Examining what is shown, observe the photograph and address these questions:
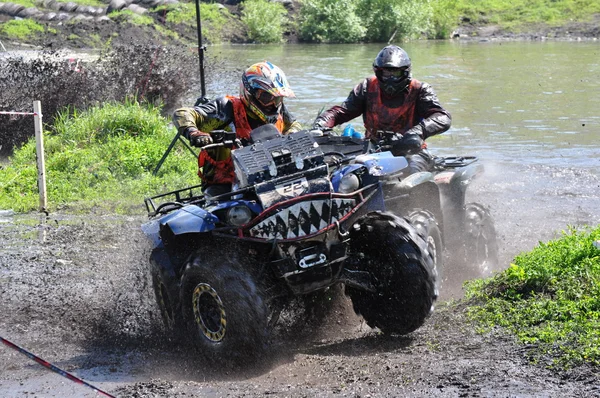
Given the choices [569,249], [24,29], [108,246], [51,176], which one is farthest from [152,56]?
[24,29]

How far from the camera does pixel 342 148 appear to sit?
795 centimetres

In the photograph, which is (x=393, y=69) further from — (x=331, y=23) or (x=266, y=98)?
(x=331, y=23)

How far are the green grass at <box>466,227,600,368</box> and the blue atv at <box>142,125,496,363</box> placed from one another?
707 millimetres

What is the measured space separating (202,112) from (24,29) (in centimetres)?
4291

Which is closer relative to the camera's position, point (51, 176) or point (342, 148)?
point (342, 148)

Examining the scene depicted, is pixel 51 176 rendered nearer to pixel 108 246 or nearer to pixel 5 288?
pixel 108 246

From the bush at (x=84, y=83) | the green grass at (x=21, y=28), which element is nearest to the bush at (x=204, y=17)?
the green grass at (x=21, y=28)

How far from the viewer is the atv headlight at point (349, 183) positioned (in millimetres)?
6664

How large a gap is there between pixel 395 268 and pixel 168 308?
6.20ft

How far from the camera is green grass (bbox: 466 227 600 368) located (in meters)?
5.87

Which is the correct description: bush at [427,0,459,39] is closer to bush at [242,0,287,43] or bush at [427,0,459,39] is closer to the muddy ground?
bush at [242,0,287,43]

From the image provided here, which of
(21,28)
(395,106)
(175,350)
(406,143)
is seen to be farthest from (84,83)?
(21,28)

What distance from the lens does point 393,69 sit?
895cm

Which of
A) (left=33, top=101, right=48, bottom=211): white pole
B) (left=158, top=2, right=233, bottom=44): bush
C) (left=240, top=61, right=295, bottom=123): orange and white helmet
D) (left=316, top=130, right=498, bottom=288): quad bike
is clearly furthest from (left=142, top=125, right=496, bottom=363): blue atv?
(left=158, top=2, right=233, bottom=44): bush
